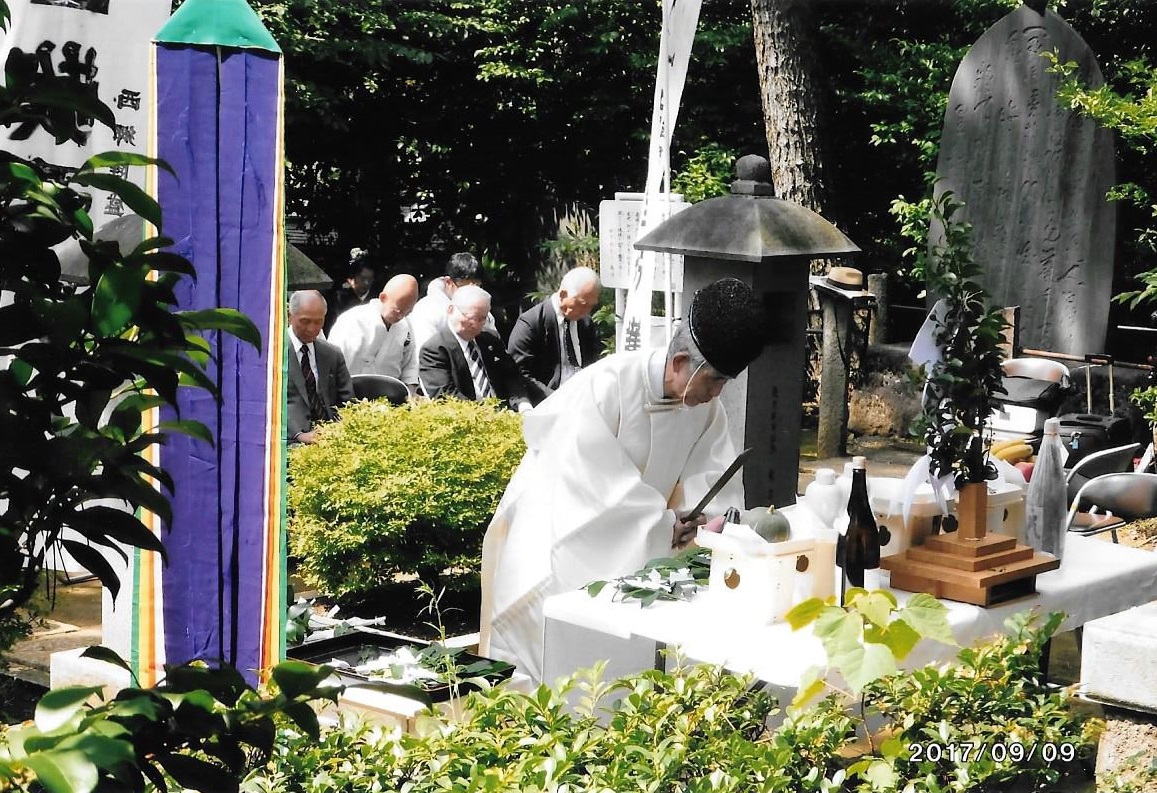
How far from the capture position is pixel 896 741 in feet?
8.96

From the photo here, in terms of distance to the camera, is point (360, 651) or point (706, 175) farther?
point (706, 175)

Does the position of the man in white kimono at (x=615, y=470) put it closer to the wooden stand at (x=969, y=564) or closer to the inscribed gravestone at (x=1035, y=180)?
the wooden stand at (x=969, y=564)

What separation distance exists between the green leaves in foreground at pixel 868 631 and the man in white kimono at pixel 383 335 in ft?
22.7

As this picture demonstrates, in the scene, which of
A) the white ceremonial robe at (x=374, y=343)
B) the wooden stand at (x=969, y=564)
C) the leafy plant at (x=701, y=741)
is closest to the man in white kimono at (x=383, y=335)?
the white ceremonial robe at (x=374, y=343)

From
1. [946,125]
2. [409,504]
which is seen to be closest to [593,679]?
[409,504]

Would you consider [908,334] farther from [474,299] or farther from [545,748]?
[545,748]

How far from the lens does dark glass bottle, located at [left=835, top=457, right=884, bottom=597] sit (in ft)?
12.8

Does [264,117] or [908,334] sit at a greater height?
[264,117]

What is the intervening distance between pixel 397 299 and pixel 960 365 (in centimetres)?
615

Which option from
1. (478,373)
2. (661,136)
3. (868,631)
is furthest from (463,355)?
(868,631)

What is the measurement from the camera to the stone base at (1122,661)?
9.29ft

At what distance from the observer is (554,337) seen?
30.2 feet

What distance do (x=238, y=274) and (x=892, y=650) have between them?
215 centimetres
